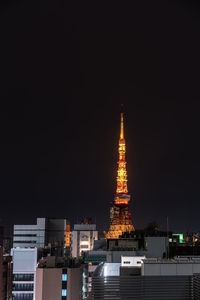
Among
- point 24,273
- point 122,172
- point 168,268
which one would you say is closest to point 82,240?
point 122,172

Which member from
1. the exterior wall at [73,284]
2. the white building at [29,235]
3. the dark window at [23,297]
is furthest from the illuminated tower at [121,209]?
the exterior wall at [73,284]

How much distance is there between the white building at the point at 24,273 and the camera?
40344mm

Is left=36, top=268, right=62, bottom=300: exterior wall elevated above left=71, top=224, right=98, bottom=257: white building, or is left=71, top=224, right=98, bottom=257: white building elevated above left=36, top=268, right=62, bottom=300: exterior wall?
left=71, top=224, right=98, bottom=257: white building

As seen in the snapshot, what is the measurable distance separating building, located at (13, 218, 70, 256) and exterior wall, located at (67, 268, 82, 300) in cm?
4832

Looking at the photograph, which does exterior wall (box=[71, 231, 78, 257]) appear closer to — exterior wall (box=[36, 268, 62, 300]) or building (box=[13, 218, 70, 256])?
building (box=[13, 218, 70, 256])

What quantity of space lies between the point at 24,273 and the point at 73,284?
10.6m

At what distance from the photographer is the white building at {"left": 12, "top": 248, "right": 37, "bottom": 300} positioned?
1588 inches

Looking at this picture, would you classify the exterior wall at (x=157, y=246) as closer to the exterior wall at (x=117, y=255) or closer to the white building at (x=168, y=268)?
the exterior wall at (x=117, y=255)

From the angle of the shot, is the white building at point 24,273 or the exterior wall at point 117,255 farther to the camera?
the white building at point 24,273

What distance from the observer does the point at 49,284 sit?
108 feet

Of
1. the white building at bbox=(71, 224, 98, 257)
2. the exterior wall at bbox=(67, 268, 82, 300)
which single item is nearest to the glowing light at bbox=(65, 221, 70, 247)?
the white building at bbox=(71, 224, 98, 257)

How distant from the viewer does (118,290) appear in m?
11.3

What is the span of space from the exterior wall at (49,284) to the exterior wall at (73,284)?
27.4 inches

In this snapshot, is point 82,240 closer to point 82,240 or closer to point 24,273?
point 82,240
